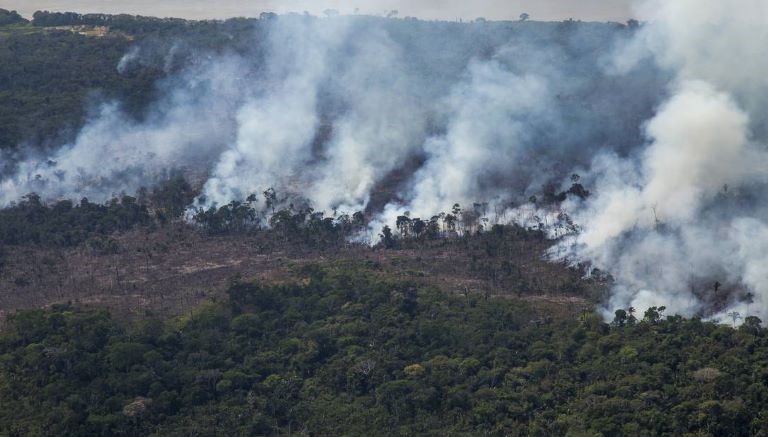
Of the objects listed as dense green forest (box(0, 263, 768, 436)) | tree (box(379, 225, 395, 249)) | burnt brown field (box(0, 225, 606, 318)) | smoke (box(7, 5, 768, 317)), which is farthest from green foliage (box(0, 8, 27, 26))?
dense green forest (box(0, 263, 768, 436))

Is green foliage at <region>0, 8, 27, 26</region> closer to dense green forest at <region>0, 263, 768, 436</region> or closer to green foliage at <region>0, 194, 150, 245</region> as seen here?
green foliage at <region>0, 194, 150, 245</region>

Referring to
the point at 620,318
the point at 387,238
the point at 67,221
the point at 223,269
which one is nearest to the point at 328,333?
the point at 223,269

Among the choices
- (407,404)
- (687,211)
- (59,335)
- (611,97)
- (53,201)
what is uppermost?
(611,97)

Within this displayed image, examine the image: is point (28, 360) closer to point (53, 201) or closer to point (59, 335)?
point (59, 335)

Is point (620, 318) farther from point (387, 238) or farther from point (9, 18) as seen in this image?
point (9, 18)

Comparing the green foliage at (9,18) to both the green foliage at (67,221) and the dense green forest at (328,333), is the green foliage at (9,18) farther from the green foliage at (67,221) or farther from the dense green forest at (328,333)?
the green foliage at (67,221)

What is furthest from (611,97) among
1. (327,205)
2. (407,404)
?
(407,404)

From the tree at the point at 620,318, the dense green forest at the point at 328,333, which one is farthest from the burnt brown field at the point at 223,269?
the tree at the point at 620,318

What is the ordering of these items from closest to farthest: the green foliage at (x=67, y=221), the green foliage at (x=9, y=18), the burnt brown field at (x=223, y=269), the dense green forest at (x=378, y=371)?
the dense green forest at (x=378, y=371) < the burnt brown field at (x=223, y=269) < the green foliage at (x=67, y=221) < the green foliage at (x=9, y=18)
